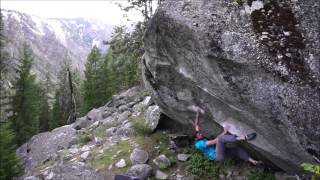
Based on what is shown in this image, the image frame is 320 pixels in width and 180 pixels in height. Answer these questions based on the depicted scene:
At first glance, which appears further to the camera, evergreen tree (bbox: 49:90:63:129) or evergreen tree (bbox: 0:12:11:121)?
evergreen tree (bbox: 49:90:63:129)

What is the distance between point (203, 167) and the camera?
43.4 ft

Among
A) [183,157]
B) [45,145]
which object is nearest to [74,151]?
[183,157]

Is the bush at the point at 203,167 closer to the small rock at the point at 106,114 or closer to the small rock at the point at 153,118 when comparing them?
the small rock at the point at 153,118

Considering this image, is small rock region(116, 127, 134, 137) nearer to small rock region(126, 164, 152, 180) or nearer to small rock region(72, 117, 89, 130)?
small rock region(126, 164, 152, 180)

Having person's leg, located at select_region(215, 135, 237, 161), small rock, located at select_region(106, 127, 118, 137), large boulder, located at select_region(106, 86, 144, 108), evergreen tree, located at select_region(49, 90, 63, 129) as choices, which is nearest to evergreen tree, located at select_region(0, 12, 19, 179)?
large boulder, located at select_region(106, 86, 144, 108)

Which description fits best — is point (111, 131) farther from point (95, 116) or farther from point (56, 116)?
point (56, 116)

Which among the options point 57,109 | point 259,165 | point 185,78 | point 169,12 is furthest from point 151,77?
point 57,109

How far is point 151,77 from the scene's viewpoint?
13930mm

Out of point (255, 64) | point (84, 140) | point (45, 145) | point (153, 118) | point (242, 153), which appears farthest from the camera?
point (45, 145)

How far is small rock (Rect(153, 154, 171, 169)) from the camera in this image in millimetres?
13867

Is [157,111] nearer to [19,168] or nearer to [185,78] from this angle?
[185,78]

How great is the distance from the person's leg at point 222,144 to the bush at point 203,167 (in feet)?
3.17

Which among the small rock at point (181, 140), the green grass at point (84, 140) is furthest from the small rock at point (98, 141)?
the small rock at point (181, 140)

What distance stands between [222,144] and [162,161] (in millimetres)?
3052
